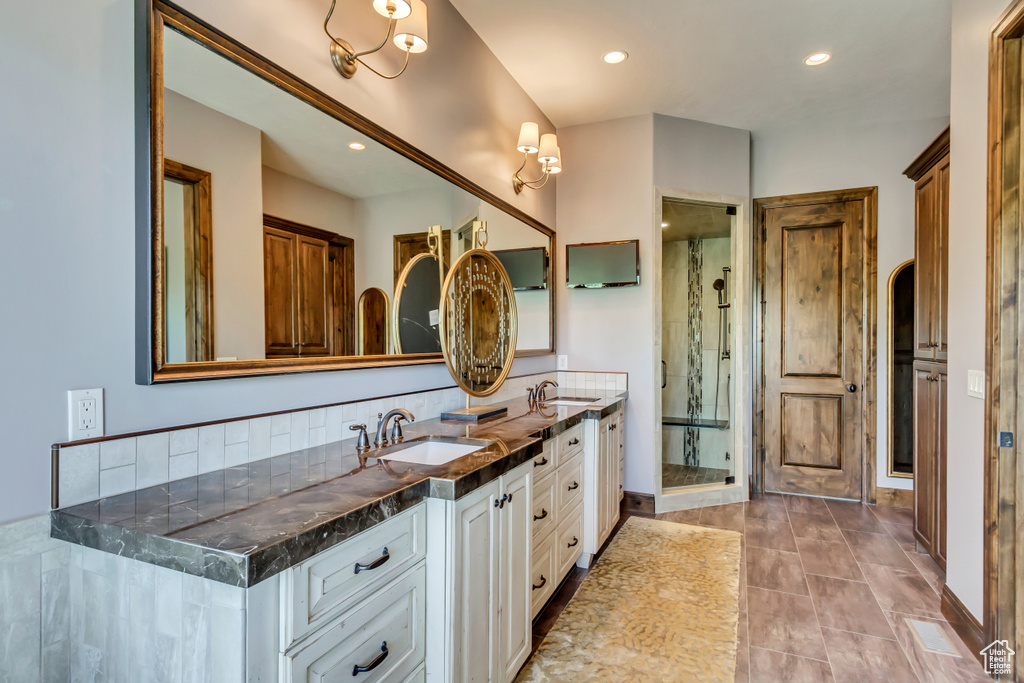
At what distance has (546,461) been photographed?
2.28 m

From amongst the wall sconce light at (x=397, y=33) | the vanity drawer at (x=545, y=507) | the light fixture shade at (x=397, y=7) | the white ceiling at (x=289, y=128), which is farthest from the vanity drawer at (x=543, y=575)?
the light fixture shade at (x=397, y=7)

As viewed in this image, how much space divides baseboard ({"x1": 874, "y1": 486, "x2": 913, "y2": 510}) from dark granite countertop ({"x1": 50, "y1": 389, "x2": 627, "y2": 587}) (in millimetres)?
3675

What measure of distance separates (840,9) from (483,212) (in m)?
2.08

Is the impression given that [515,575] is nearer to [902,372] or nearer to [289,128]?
[289,128]

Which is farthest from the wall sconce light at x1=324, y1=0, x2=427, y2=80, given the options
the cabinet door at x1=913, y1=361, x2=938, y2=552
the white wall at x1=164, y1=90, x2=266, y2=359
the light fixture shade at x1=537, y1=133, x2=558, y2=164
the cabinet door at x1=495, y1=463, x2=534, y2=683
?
the cabinet door at x1=913, y1=361, x2=938, y2=552

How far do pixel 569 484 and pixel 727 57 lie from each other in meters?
2.65

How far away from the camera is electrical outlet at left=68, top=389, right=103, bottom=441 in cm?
113

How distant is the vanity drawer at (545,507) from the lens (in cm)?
218

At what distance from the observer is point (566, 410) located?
2.81m

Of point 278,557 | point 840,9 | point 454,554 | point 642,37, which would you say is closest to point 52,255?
point 278,557

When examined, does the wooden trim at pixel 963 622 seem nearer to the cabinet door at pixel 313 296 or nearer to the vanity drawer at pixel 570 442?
the vanity drawer at pixel 570 442

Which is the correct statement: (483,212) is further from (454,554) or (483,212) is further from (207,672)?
(207,672)

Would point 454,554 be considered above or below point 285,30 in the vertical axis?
below

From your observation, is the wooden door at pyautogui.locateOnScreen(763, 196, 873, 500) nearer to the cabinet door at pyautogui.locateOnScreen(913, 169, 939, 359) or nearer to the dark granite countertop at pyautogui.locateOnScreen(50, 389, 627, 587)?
the cabinet door at pyautogui.locateOnScreen(913, 169, 939, 359)
